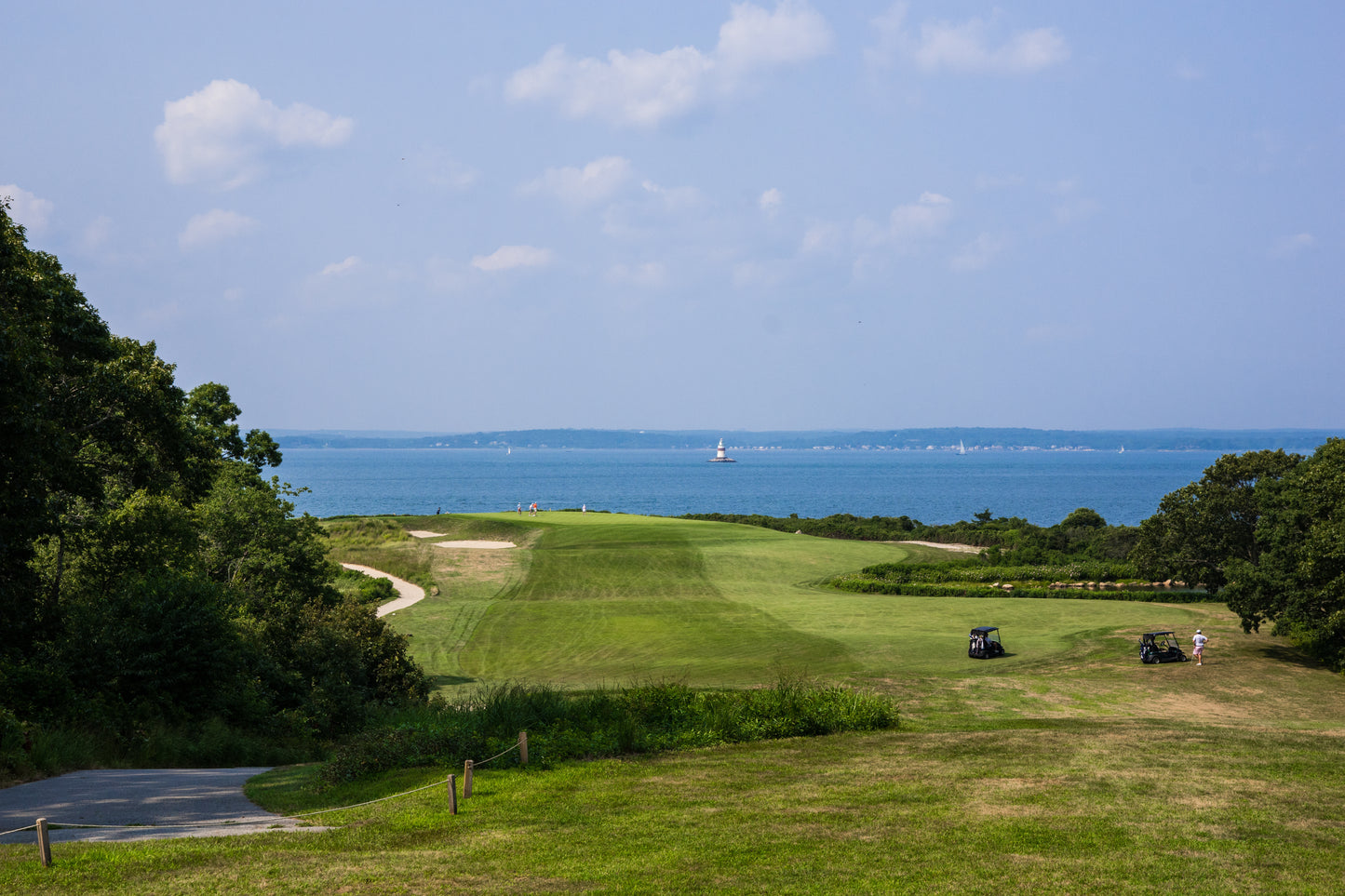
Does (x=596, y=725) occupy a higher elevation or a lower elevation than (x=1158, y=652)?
higher

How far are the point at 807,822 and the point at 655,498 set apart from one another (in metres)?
155

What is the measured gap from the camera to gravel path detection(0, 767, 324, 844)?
11.6 metres

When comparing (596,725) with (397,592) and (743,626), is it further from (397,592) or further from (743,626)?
(397,592)

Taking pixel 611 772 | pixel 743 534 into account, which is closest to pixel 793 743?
pixel 611 772

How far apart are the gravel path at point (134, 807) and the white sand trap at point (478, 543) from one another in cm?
5050

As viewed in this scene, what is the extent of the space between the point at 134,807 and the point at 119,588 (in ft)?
37.6

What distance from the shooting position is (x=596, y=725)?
669 inches

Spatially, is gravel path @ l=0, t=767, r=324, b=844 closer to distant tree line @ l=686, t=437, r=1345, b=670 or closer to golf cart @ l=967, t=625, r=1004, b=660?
golf cart @ l=967, t=625, r=1004, b=660

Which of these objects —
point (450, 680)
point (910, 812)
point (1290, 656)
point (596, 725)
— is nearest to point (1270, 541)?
point (1290, 656)

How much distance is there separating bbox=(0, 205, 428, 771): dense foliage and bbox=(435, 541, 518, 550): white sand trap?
37.6 m

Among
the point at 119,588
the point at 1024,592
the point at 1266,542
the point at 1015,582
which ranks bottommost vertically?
the point at 1024,592

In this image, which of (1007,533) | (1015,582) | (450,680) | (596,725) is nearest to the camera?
(596,725)

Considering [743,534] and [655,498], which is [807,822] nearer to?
[743,534]

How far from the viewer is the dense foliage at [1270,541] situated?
29.4 metres
